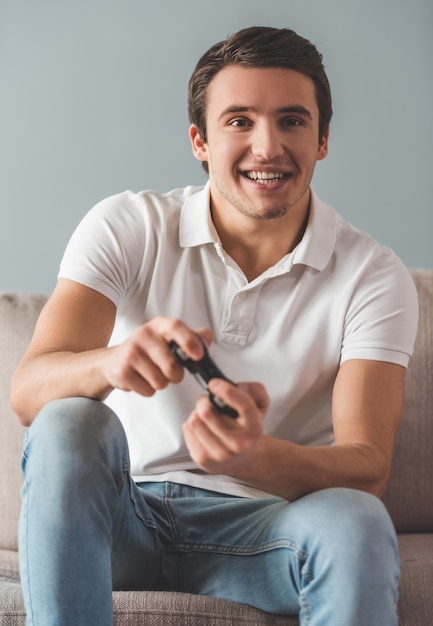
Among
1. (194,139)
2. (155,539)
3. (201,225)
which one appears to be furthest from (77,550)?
(194,139)

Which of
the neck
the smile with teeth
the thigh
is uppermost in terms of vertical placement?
the smile with teeth

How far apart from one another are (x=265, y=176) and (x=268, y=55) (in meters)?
0.22

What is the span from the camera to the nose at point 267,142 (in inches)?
57.3

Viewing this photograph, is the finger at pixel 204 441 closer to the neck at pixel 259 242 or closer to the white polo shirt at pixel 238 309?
the white polo shirt at pixel 238 309

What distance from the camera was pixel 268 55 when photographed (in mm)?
1504

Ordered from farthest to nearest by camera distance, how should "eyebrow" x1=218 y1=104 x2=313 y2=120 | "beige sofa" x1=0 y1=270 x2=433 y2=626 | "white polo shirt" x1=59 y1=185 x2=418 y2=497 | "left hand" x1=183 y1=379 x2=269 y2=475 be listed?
"beige sofa" x1=0 y1=270 x2=433 y2=626, "eyebrow" x1=218 y1=104 x2=313 y2=120, "white polo shirt" x1=59 y1=185 x2=418 y2=497, "left hand" x1=183 y1=379 x2=269 y2=475

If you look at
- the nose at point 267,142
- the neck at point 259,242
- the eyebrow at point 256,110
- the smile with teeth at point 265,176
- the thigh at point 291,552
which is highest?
the eyebrow at point 256,110

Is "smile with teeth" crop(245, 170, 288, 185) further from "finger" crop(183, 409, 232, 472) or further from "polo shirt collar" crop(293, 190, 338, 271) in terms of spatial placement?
"finger" crop(183, 409, 232, 472)

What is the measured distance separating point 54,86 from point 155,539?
157 cm

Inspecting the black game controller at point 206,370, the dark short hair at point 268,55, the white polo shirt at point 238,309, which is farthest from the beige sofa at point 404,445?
the black game controller at point 206,370

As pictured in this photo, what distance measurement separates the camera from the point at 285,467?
1.12 metres

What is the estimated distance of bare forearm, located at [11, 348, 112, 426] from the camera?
43.6 inches

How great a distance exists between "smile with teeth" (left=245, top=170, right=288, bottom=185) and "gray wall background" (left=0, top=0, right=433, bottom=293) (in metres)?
0.96

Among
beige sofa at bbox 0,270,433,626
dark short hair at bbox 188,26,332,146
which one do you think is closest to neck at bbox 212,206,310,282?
dark short hair at bbox 188,26,332,146
